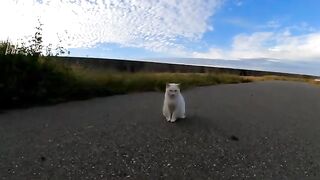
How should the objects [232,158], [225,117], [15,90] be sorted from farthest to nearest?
[15,90], [225,117], [232,158]

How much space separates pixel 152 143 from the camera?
566cm

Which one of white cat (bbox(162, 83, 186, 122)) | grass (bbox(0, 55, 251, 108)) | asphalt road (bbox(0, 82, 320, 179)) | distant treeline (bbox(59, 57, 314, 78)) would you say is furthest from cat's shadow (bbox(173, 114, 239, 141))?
distant treeline (bbox(59, 57, 314, 78))

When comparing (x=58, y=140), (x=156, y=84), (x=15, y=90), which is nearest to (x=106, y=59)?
(x=156, y=84)

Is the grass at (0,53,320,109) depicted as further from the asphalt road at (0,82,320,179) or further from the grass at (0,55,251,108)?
the asphalt road at (0,82,320,179)

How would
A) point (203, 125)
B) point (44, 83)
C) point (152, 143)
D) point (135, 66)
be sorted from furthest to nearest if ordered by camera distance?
1. point (135, 66)
2. point (44, 83)
3. point (203, 125)
4. point (152, 143)

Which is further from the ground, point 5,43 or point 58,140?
point 5,43

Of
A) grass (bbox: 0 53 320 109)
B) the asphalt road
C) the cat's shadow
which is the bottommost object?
the asphalt road

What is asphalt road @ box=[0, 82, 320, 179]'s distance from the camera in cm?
464

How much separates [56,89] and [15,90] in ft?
3.35

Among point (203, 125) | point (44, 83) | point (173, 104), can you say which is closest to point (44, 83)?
point (44, 83)

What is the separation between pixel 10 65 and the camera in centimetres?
884

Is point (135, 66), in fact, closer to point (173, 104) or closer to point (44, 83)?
point (44, 83)

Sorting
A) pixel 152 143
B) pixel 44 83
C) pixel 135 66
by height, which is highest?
pixel 135 66

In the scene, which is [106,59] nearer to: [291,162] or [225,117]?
[225,117]
